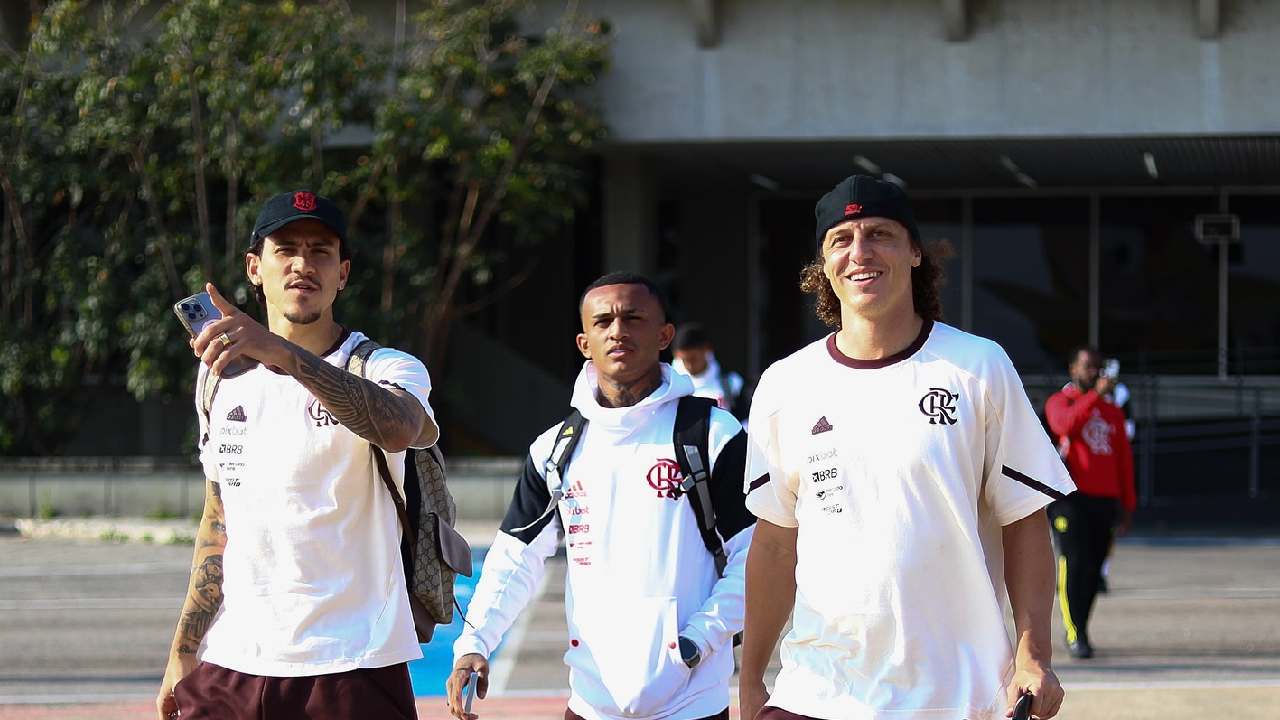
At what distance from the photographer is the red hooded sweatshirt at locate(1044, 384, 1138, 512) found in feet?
34.9

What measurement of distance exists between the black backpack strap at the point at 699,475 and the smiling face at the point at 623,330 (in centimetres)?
21

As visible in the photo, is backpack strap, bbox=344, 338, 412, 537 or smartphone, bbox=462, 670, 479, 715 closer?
backpack strap, bbox=344, 338, 412, 537

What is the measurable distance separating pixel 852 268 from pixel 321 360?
4.20ft

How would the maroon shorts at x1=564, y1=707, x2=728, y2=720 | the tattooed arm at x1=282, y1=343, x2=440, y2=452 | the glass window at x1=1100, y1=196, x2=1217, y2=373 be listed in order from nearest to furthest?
the tattooed arm at x1=282, y1=343, x2=440, y2=452 < the maroon shorts at x1=564, y1=707, x2=728, y2=720 < the glass window at x1=1100, y1=196, x2=1217, y2=373

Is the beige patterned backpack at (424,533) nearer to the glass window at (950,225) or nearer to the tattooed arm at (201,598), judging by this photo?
the tattooed arm at (201,598)

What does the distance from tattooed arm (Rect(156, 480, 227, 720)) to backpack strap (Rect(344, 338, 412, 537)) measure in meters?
0.47

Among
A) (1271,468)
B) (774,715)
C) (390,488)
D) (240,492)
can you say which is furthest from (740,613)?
(1271,468)

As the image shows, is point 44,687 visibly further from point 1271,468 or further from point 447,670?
point 1271,468

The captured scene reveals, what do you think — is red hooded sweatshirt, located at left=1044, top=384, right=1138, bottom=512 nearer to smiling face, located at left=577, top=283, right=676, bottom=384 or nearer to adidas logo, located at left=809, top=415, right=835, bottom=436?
smiling face, located at left=577, top=283, right=676, bottom=384

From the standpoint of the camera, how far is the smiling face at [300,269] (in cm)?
427

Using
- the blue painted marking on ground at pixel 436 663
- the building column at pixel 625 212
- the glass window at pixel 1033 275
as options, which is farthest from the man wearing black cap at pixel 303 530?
the glass window at pixel 1033 275

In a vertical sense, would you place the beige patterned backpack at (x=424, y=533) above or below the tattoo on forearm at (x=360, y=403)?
→ below

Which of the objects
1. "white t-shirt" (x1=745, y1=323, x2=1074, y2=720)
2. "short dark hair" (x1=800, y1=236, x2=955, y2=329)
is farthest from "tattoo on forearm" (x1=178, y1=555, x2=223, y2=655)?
"short dark hair" (x1=800, y1=236, x2=955, y2=329)

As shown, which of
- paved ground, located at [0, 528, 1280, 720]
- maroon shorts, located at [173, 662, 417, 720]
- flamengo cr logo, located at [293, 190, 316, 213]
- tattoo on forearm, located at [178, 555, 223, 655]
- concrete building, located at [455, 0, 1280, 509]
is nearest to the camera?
maroon shorts, located at [173, 662, 417, 720]
